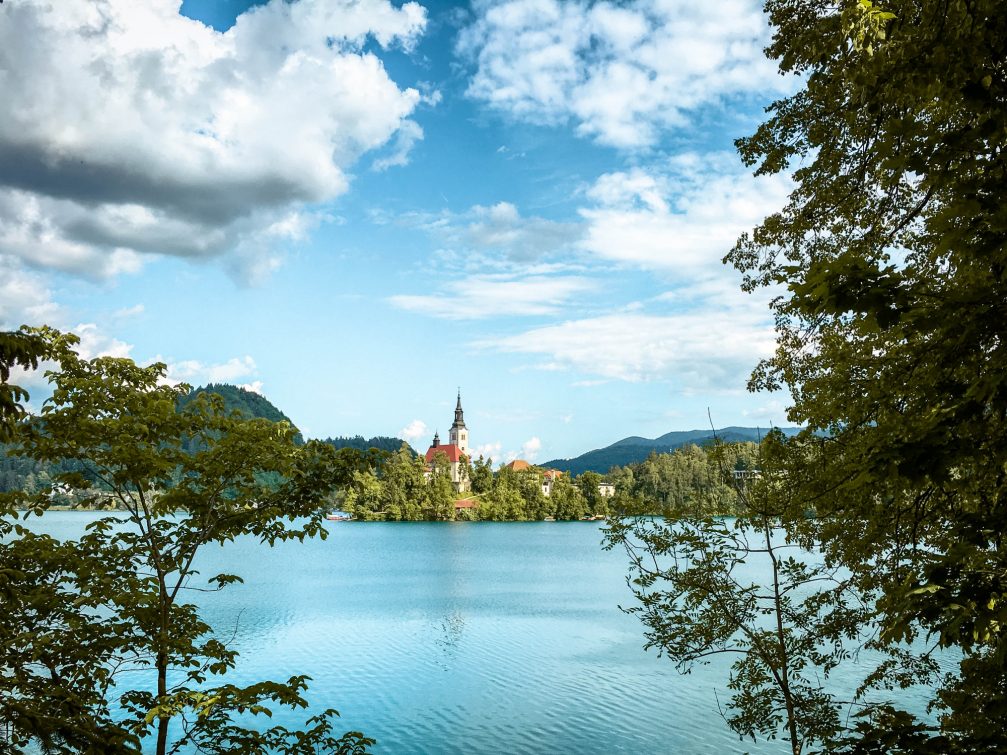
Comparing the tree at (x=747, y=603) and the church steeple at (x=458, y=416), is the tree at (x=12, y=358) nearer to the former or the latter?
the tree at (x=747, y=603)

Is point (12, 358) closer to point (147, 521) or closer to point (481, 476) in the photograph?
point (147, 521)

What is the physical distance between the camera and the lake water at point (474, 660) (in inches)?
535

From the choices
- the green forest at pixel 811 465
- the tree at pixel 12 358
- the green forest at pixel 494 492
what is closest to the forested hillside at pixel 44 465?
the green forest at pixel 811 465

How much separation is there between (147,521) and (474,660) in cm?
1515

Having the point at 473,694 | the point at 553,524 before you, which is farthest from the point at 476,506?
the point at 473,694

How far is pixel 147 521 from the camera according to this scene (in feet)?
19.8

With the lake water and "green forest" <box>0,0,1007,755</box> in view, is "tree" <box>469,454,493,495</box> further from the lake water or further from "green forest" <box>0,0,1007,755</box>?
"green forest" <box>0,0,1007,755</box>

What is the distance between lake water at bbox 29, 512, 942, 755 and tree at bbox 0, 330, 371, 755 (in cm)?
857

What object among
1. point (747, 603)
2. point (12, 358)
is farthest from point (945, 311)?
point (747, 603)

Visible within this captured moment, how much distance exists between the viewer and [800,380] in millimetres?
7820

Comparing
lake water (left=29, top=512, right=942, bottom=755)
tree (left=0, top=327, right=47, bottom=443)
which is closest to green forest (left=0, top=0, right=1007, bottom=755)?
tree (left=0, top=327, right=47, bottom=443)

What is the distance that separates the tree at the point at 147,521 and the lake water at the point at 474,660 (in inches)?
337

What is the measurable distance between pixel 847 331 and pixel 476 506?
8468cm

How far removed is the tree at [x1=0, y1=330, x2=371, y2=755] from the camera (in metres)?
5.19
